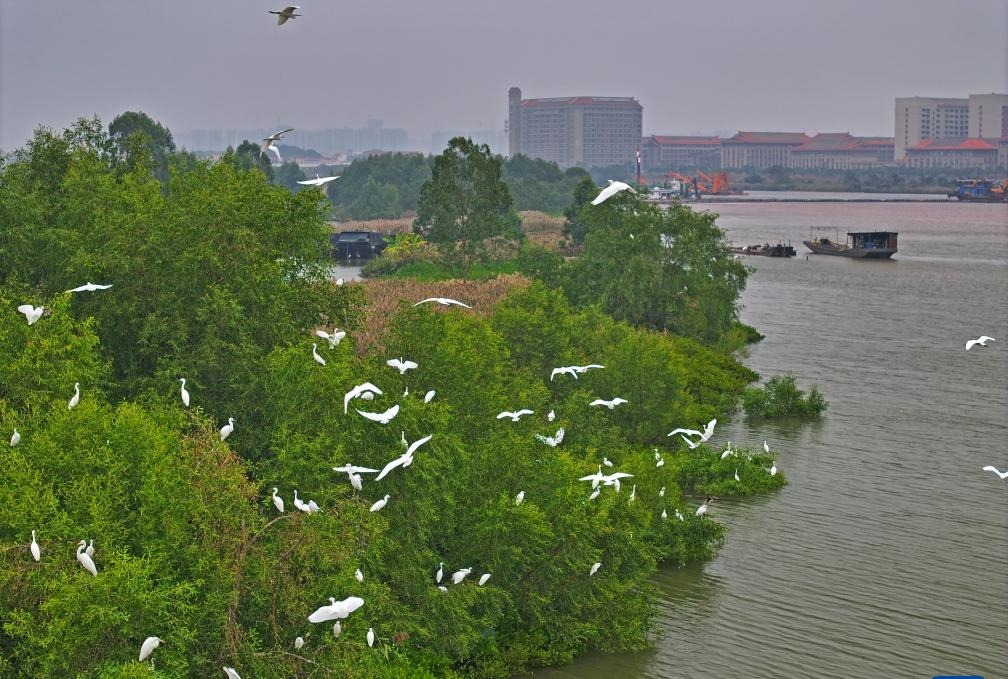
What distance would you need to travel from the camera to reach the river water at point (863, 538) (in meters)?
24.6

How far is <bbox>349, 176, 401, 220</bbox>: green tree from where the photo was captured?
147000 mm

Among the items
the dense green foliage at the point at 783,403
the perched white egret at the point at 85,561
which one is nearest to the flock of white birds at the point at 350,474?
the perched white egret at the point at 85,561

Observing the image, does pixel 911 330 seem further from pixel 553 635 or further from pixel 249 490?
pixel 249 490

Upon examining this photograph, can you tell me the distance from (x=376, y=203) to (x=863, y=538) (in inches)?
4756

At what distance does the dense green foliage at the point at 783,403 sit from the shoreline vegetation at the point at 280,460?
7.55 metres

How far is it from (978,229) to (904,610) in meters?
141

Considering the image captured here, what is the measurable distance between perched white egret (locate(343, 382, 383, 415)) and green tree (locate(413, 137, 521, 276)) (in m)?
51.2

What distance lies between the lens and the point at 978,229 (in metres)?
158

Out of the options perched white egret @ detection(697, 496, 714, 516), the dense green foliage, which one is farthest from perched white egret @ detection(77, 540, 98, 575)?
the dense green foliage

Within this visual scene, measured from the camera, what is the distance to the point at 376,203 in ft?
486

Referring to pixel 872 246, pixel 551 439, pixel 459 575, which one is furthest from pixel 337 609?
pixel 872 246

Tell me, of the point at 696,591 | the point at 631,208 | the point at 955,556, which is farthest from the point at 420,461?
the point at 631,208

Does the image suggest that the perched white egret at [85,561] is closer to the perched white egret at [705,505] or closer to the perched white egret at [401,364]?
the perched white egret at [401,364]

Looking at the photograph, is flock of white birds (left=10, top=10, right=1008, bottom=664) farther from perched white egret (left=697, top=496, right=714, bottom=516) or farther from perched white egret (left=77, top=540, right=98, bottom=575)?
perched white egret (left=697, top=496, right=714, bottom=516)
